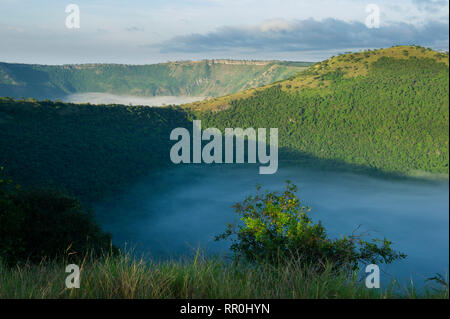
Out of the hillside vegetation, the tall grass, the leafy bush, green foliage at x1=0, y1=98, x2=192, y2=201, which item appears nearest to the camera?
the tall grass

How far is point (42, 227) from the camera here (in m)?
16.1

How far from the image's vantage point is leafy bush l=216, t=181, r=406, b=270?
7.57 metres

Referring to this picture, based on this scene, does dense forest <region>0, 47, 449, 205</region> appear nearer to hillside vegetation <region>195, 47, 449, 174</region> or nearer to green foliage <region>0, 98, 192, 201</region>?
green foliage <region>0, 98, 192, 201</region>

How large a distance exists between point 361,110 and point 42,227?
22415mm

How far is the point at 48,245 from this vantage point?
1581 cm

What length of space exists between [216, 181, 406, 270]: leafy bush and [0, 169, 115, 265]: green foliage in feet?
19.3

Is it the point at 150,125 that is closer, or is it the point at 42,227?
the point at 42,227

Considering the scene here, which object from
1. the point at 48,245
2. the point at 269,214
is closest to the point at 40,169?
the point at 48,245

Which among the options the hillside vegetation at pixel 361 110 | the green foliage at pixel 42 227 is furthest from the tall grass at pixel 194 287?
the green foliage at pixel 42 227

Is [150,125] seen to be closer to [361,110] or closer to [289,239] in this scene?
[361,110]

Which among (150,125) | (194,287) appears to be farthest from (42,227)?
Result: (150,125)

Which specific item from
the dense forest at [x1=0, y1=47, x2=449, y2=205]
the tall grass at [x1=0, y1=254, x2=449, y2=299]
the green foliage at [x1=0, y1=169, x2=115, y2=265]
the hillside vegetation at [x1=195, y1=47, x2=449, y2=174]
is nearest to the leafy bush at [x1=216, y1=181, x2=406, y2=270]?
the tall grass at [x1=0, y1=254, x2=449, y2=299]

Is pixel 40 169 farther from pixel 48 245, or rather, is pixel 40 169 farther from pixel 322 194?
pixel 322 194
